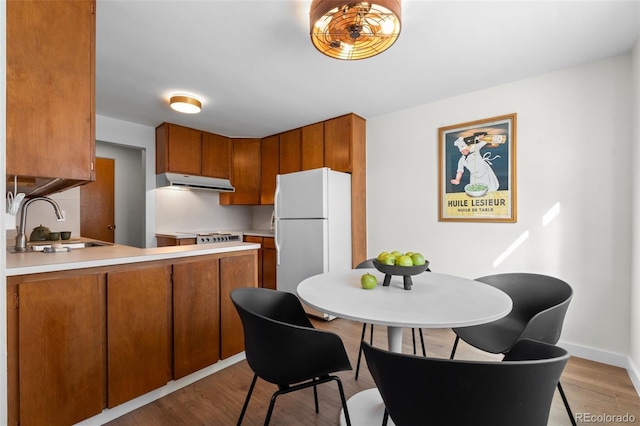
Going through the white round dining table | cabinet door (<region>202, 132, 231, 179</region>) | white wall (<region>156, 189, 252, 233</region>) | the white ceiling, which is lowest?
the white round dining table

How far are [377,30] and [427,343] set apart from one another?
8.20 ft

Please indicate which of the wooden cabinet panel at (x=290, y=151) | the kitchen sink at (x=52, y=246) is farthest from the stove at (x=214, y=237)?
the kitchen sink at (x=52, y=246)

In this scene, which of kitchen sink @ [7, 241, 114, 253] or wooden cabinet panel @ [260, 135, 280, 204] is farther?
wooden cabinet panel @ [260, 135, 280, 204]

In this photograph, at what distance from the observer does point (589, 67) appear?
2.38 metres

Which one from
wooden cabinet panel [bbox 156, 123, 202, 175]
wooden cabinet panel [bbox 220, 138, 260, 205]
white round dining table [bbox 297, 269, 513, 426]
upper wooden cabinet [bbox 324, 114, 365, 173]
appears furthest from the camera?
wooden cabinet panel [bbox 220, 138, 260, 205]

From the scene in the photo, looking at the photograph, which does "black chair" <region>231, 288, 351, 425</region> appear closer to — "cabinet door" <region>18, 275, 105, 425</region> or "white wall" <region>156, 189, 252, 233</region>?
"cabinet door" <region>18, 275, 105, 425</region>

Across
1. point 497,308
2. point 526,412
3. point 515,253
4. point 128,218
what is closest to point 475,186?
point 515,253

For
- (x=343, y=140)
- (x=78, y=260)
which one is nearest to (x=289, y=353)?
(x=78, y=260)

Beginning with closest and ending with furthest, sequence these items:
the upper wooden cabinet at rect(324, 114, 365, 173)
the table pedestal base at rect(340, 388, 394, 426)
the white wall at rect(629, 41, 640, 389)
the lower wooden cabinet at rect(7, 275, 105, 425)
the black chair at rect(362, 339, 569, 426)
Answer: the black chair at rect(362, 339, 569, 426)
the lower wooden cabinet at rect(7, 275, 105, 425)
the table pedestal base at rect(340, 388, 394, 426)
the white wall at rect(629, 41, 640, 389)
the upper wooden cabinet at rect(324, 114, 365, 173)

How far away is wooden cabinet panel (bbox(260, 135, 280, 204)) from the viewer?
4.45 meters

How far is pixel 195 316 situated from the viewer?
6.59ft

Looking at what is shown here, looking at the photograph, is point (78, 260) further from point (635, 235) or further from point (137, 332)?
point (635, 235)

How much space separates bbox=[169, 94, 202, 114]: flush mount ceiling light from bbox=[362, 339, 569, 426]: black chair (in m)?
3.04

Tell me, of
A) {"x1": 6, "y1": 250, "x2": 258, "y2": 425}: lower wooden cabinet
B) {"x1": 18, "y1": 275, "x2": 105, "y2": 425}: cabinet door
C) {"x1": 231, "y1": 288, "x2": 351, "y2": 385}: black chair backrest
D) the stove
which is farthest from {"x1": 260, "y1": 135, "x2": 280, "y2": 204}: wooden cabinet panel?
{"x1": 231, "y1": 288, "x2": 351, "y2": 385}: black chair backrest
